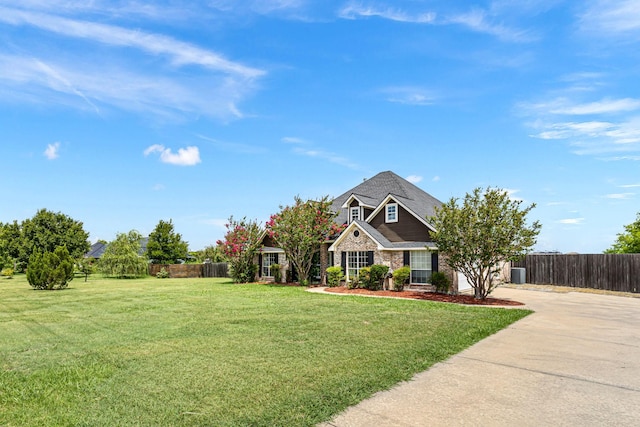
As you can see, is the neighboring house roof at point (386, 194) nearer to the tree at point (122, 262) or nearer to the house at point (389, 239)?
the house at point (389, 239)

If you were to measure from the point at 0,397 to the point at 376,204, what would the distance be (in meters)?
20.3

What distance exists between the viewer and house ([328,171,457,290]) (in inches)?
721

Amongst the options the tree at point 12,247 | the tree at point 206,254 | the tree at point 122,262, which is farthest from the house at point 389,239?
the tree at point 12,247

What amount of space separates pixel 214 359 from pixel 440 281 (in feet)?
43.3

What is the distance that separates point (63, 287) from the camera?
2173cm

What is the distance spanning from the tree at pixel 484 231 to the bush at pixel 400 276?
3553 mm

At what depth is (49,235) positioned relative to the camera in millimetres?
39500

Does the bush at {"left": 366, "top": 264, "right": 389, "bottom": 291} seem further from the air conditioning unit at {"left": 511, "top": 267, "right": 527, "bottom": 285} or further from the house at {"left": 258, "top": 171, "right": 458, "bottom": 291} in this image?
the air conditioning unit at {"left": 511, "top": 267, "right": 527, "bottom": 285}

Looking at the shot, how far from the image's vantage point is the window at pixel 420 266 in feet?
59.6

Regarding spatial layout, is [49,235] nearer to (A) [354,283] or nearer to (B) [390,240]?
(A) [354,283]

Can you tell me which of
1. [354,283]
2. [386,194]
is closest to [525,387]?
[354,283]

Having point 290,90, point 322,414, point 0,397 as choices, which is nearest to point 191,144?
point 290,90

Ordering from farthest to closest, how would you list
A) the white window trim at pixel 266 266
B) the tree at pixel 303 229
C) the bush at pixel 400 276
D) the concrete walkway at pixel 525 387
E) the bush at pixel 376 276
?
1. the white window trim at pixel 266 266
2. the tree at pixel 303 229
3. the bush at pixel 376 276
4. the bush at pixel 400 276
5. the concrete walkway at pixel 525 387

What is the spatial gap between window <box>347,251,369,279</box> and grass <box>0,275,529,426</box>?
7.45 m
